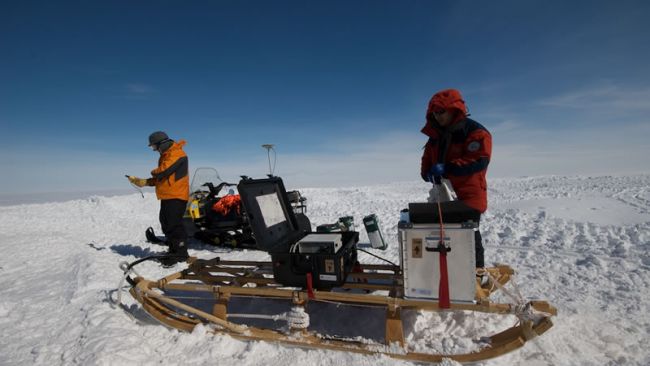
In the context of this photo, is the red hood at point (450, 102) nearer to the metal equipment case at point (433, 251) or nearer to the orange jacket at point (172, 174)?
the metal equipment case at point (433, 251)

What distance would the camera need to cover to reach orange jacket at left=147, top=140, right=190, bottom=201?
5.46 meters

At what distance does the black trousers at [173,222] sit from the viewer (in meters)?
5.62

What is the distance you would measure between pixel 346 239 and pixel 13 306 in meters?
3.84

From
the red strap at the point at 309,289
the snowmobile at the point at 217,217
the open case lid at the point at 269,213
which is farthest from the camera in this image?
the snowmobile at the point at 217,217

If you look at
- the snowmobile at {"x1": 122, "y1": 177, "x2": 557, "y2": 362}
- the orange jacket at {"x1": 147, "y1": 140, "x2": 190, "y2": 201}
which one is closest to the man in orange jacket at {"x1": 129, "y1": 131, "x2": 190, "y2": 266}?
the orange jacket at {"x1": 147, "y1": 140, "x2": 190, "y2": 201}

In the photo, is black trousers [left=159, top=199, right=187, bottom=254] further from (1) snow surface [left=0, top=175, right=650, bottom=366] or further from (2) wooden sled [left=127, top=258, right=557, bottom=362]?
(2) wooden sled [left=127, top=258, right=557, bottom=362]

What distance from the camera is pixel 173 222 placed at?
5648 mm

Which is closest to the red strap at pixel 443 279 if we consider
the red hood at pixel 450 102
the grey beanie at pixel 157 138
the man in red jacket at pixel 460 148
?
the man in red jacket at pixel 460 148

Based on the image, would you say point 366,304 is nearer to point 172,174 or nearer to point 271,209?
point 271,209

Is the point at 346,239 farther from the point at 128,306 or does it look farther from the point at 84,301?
the point at 84,301

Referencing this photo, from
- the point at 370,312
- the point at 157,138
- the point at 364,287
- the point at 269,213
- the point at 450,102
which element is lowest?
the point at 370,312

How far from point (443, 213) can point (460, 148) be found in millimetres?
807

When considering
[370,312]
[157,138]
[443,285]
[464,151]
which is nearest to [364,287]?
[370,312]

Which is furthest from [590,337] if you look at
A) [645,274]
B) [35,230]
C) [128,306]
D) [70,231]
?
[35,230]
